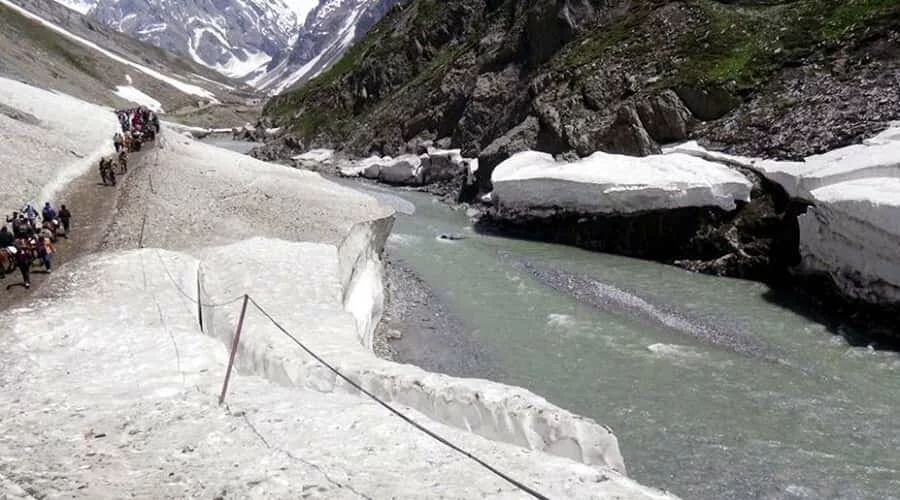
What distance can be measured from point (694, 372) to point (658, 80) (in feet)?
112

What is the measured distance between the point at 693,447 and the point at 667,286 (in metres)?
15.1

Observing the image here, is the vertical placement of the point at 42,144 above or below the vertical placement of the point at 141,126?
below

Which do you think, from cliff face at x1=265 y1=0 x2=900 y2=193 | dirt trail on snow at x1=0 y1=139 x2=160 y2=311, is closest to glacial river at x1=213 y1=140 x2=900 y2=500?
cliff face at x1=265 y1=0 x2=900 y2=193

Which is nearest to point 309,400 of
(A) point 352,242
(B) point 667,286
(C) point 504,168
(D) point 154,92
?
(A) point 352,242

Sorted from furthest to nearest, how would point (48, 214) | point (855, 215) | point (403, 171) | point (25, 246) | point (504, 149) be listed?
point (403, 171) → point (504, 149) → point (48, 214) → point (855, 215) → point (25, 246)

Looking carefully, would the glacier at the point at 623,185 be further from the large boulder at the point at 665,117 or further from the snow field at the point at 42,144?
the snow field at the point at 42,144

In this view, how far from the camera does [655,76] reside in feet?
163

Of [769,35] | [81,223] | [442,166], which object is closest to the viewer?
[81,223]

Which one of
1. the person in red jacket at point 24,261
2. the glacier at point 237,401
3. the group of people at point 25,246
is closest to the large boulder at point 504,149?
the glacier at point 237,401

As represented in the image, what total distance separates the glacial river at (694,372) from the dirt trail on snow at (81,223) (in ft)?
45.0

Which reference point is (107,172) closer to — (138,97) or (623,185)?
(623,185)

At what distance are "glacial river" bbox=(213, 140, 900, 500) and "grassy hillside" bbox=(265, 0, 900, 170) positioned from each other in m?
13.4

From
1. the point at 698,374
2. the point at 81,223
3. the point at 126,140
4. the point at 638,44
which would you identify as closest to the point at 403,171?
the point at 638,44

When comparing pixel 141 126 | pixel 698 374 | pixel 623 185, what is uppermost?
pixel 141 126
